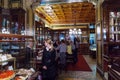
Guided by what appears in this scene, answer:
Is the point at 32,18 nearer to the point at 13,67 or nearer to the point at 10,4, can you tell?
the point at 10,4

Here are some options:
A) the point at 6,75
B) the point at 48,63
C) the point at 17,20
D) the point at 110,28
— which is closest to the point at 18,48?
the point at 48,63

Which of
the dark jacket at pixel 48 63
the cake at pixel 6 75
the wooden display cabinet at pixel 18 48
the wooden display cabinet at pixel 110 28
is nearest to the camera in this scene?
the cake at pixel 6 75

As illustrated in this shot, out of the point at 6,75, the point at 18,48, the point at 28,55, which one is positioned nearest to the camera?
the point at 6,75

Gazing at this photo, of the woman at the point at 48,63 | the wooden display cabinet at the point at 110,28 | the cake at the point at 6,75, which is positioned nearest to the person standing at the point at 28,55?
the woman at the point at 48,63

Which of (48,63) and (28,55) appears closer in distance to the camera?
(28,55)

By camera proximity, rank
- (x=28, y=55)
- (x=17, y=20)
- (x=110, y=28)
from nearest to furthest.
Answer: (x=28, y=55)
(x=110, y=28)
(x=17, y=20)

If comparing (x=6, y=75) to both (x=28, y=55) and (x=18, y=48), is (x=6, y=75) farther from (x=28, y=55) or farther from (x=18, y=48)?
(x=28, y=55)

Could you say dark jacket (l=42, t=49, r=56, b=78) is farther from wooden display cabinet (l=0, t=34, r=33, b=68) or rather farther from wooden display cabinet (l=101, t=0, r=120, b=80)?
wooden display cabinet (l=101, t=0, r=120, b=80)

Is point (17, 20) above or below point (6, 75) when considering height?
above

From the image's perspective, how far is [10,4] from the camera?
870 cm

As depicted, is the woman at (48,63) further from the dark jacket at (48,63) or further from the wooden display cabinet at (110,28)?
the wooden display cabinet at (110,28)

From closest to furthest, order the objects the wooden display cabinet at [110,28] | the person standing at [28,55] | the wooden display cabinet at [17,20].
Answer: the person standing at [28,55]
the wooden display cabinet at [110,28]
the wooden display cabinet at [17,20]

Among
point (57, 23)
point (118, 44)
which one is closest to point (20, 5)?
point (118, 44)

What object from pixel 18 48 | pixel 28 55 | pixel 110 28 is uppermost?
pixel 110 28
